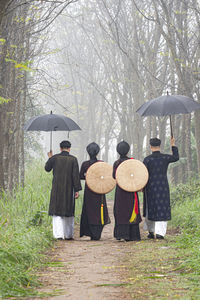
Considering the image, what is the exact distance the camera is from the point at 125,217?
8.58 m

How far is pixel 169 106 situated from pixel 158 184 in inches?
53.4

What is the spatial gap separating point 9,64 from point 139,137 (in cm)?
1013

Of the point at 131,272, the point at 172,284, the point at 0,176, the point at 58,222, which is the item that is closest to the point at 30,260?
the point at 131,272

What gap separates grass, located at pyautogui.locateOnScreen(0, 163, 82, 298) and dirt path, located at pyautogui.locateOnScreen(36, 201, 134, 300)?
0.64ft

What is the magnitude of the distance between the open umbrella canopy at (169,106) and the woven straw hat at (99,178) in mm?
1236

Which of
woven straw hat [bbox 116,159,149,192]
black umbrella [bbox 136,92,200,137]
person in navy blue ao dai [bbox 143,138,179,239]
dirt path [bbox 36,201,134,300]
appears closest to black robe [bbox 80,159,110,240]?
dirt path [bbox 36,201,134,300]

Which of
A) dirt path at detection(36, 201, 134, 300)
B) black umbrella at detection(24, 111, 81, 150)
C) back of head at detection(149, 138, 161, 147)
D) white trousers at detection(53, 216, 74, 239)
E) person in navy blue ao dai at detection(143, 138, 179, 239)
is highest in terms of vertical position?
black umbrella at detection(24, 111, 81, 150)

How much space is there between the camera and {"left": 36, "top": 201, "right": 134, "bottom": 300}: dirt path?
4.50 metres

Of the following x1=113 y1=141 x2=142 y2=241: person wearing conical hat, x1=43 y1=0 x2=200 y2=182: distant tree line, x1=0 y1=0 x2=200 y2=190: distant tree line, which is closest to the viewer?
x1=113 y1=141 x2=142 y2=241: person wearing conical hat

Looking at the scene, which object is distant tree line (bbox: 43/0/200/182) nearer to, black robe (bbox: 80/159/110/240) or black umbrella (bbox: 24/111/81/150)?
black umbrella (bbox: 24/111/81/150)

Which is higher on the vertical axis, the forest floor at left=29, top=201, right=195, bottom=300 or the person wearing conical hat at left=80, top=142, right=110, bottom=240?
the person wearing conical hat at left=80, top=142, right=110, bottom=240

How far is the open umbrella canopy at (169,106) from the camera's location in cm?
819

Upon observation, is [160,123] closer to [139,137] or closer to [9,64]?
[139,137]

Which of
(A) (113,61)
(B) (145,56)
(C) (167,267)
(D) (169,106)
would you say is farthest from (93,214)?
(A) (113,61)
